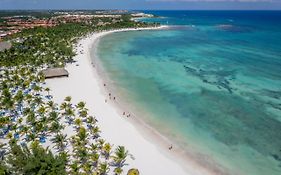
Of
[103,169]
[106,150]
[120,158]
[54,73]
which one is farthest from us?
[54,73]

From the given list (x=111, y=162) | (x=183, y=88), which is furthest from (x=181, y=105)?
(x=111, y=162)

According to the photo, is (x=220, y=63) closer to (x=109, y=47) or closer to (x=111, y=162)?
(x=109, y=47)

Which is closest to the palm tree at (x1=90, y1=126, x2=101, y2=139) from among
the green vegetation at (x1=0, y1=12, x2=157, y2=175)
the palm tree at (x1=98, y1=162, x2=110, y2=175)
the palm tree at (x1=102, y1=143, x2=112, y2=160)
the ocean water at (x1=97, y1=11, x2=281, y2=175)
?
the green vegetation at (x1=0, y1=12, x2=157, y2=175)

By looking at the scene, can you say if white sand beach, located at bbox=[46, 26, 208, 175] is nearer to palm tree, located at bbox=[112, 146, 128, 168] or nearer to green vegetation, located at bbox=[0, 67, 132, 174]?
palm tree, located at bbox=[112, 146, 128, 168]

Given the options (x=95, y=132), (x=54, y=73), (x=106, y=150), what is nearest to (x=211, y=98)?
(x=95, y=132)

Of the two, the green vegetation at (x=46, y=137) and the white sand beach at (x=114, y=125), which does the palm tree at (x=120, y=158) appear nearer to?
the green vegetation at (x=46, y=137)

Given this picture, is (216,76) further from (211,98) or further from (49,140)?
(49,140)

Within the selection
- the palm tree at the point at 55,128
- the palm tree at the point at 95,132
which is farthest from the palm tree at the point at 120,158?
the palm tree at the point at 55,128
